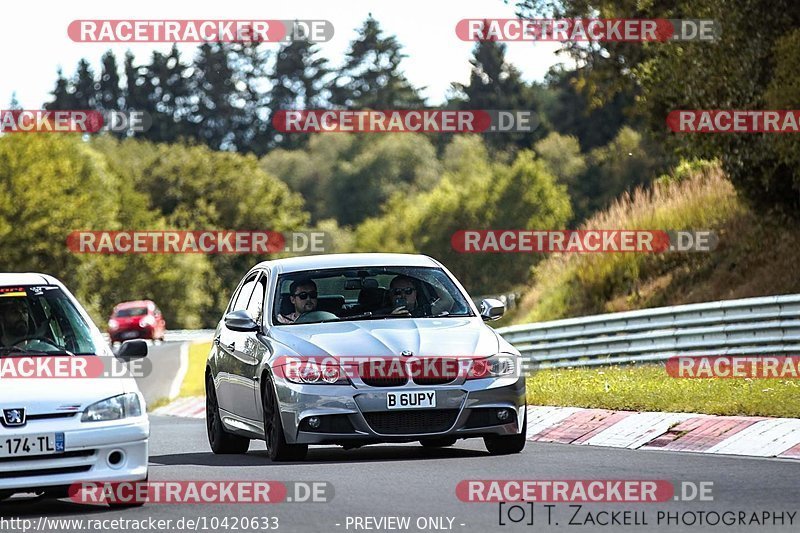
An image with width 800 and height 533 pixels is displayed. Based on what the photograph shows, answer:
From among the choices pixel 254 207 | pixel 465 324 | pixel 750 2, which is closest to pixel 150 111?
pixel 254 207

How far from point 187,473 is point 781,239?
19280 mm

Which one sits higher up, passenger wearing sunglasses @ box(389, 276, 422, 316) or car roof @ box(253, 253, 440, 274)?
car roof @ box(253, 253, 440, 274)

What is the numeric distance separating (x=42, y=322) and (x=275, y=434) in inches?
88.7

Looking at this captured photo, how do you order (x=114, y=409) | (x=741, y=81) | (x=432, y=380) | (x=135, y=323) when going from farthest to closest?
(x=135, y=323), (x=741, y=81), (x=432, y=380), (x=114, y=409)

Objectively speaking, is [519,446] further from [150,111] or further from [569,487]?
[150,111]

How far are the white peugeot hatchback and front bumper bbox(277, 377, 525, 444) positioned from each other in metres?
1.88

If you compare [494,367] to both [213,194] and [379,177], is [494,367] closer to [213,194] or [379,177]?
[213,194]

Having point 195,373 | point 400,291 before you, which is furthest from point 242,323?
point 195,373

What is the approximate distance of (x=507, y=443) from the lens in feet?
45.4

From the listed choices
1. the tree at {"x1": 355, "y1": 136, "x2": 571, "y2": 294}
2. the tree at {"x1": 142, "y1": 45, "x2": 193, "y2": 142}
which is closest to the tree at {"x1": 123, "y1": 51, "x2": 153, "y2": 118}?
the tree at {"x1": 142, "y1": 45, "x2": 193, "y2": 142}

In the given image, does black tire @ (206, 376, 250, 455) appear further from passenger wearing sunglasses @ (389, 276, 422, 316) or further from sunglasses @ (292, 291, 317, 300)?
passenger wearing sunglasses @ (389, 276, 422, 316)

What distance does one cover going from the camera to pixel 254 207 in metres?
119

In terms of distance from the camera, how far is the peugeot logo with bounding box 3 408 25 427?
10.7 m

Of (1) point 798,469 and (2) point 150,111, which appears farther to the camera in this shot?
(2) point 150,111
